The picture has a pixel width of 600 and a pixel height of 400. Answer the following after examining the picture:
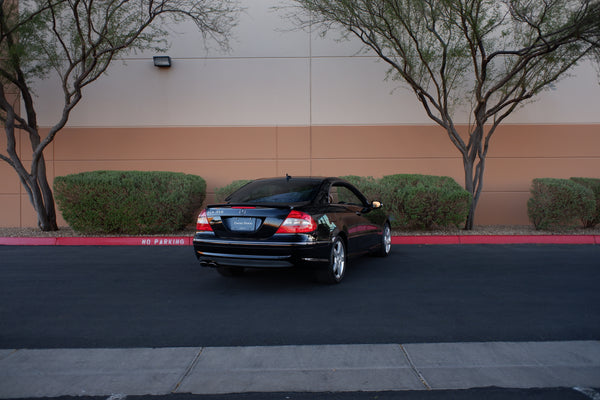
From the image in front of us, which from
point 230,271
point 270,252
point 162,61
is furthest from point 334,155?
point 270,252

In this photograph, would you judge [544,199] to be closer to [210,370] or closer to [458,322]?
[458,322]

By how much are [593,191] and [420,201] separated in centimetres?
471

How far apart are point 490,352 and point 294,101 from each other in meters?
10.9

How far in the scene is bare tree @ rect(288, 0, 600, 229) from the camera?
10.4 m

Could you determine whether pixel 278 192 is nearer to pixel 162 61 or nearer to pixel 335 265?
pixel 335 265

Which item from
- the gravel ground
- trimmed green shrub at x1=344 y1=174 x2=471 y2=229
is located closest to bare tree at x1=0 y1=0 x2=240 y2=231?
the gravel ground

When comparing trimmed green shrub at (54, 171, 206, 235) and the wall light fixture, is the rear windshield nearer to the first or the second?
trimmed green shrub at (54, 171, 206, 235)

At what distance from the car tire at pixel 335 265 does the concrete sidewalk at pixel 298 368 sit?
2.28 meters

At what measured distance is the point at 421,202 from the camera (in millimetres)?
11508

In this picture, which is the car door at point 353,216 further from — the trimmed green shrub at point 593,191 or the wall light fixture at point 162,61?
the wall light fixture at point 162,61

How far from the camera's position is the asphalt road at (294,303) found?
14.7 feet

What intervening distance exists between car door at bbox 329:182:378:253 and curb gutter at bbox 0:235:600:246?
3138mm

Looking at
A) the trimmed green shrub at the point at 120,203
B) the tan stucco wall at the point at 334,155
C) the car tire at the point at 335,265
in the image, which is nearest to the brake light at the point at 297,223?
the car tire at the point at 335,265

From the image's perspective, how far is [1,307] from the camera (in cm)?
552
